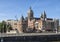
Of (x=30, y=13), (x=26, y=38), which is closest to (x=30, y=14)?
(x=30, y=13)

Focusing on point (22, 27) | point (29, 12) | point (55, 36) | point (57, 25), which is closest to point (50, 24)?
point (57, 25)

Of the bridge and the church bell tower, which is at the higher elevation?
the church bell tower

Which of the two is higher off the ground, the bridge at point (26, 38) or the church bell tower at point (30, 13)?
the church bell tower at point (30, 13)

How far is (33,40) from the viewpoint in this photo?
77188mm

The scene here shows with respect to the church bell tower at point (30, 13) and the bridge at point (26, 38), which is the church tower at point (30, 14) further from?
the bridge at point (26, 38)

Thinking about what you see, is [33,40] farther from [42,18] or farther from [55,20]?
[55,20]

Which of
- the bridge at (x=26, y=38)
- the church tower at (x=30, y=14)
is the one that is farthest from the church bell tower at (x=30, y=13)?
the bridge at (x=26, y=38)

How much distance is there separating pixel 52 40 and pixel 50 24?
94134mm

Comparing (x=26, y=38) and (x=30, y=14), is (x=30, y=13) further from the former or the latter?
(x=26, y=38)

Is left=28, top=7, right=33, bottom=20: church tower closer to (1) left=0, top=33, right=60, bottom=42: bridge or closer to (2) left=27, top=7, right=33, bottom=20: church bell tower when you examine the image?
(2) left=27, top=7, right=33, bottom=20: church bell tower

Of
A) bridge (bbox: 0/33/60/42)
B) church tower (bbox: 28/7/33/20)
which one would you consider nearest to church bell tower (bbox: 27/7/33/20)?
church tower (bbox: 28/7/33/20)

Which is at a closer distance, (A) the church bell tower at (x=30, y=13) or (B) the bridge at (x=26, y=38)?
(B) the bridge at (x=26, y=38)

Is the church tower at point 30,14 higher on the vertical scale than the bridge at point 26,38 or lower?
higher

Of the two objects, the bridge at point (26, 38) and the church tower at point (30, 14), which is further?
the church tower at point (30, 14)
